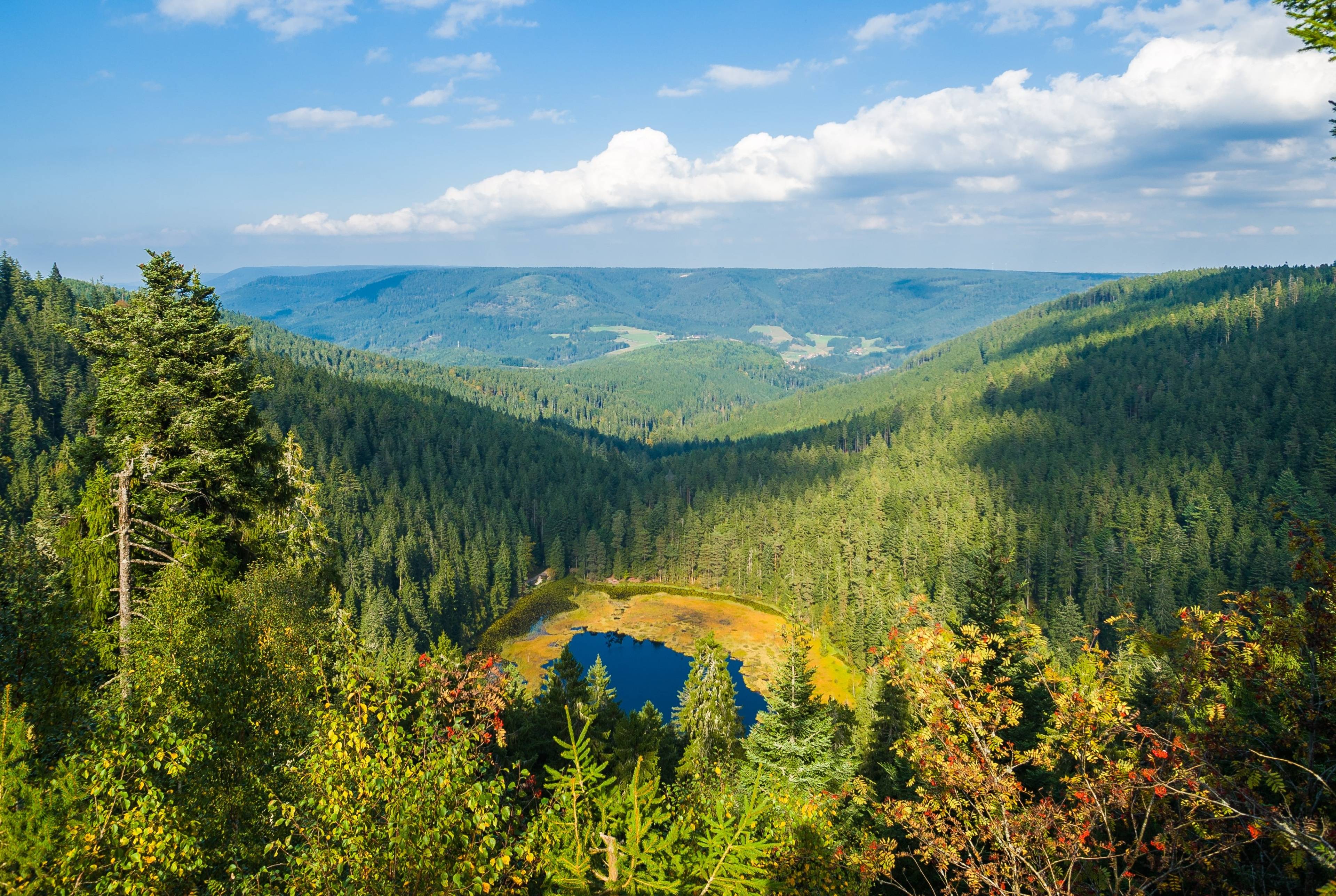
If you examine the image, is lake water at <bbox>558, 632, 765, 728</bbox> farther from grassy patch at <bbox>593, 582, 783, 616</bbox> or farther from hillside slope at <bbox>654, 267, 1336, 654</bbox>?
grassy patch at <bbox>593, 582, 783, 616</bbox>

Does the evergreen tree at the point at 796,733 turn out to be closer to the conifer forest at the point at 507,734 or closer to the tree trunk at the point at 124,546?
the conifer forest at the point at 507,734

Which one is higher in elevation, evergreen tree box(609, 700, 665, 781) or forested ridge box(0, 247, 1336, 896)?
forested ridge box(0, 247, 1336, 896)

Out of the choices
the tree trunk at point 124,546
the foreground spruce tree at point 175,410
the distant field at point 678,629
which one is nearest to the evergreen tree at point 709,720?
the foreground spruce tree at point 175,410

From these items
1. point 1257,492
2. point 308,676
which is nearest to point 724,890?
point 308,676

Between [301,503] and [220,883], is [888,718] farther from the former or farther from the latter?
[220,883]

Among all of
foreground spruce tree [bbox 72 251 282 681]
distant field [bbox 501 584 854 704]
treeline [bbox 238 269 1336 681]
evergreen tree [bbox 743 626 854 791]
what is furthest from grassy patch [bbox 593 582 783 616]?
foreground spruce tree [bbox 72 251 282 681]

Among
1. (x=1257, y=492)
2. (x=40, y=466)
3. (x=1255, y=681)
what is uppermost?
(x=1255, y=681)

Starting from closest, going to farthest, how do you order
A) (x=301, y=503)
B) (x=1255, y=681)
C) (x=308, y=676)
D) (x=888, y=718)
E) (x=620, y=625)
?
(x=1255, y=681) → (x=308, y=676) → (x=301, y=503) → (x=888, y=718) → (x=620, y=625)
